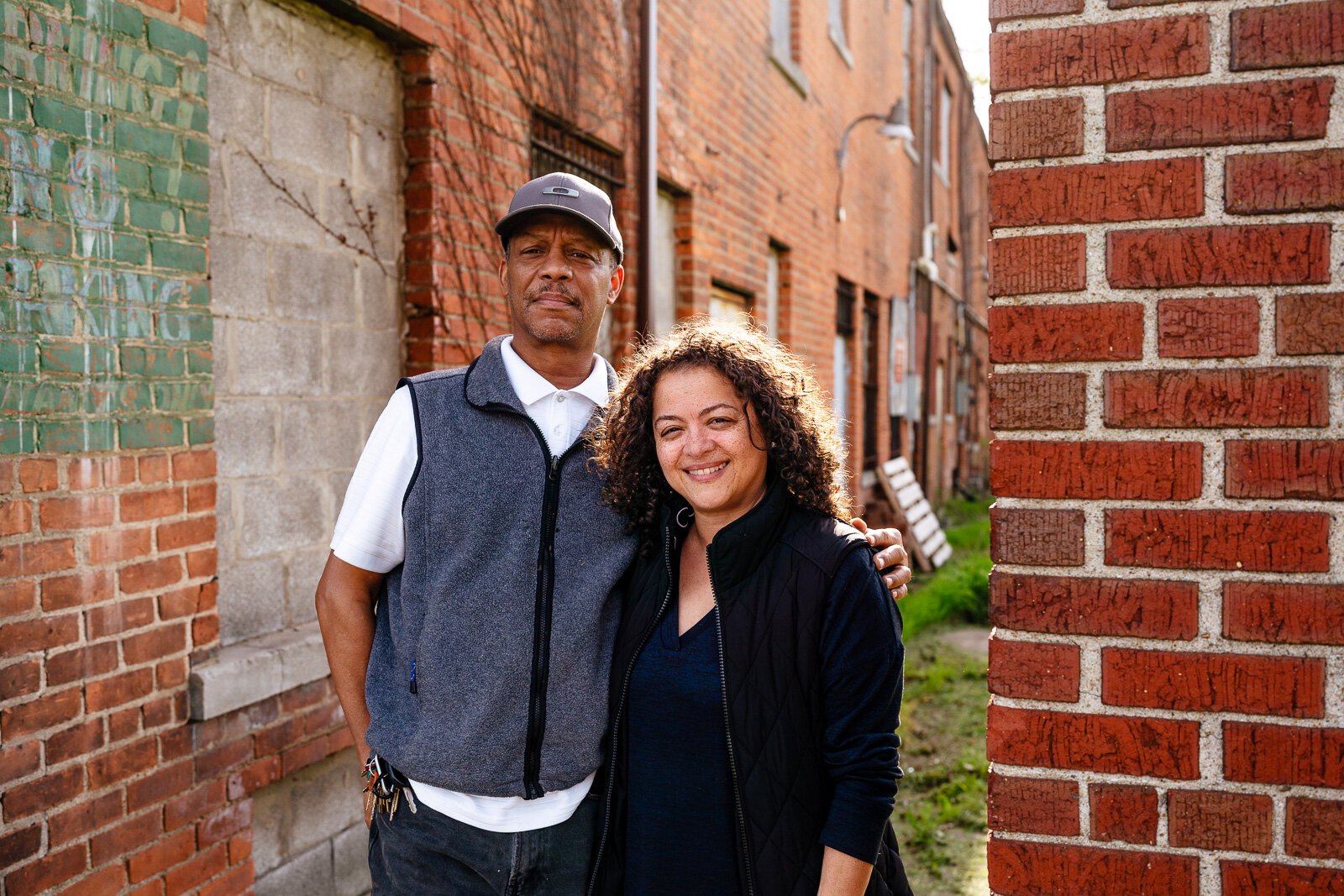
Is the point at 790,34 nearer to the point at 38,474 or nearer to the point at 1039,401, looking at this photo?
the point at 38,474

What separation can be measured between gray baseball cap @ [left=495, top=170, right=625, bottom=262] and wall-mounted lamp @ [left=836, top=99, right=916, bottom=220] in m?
7.62

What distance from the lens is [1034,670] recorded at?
5.04 ft

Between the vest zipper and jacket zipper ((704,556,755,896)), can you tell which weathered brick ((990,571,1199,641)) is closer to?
jacket zipper ((704,556,755,896))

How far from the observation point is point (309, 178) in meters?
3.36

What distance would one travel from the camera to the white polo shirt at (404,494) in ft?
6.82

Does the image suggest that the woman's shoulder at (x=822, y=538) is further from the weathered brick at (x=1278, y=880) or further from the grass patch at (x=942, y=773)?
the grass patch at (x=942, y=773)

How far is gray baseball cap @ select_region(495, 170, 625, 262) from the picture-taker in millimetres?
2322

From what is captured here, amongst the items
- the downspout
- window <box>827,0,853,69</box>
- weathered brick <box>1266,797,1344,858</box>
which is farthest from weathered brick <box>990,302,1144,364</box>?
window <box>827,0,853,69</box>

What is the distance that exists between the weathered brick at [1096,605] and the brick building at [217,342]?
208 centimetres

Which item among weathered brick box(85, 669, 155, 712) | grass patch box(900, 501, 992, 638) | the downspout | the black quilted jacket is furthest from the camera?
grass patch box(900, 501, 992, 638)

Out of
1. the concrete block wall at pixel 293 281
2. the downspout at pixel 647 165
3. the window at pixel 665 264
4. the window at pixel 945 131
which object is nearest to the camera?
the concrete block wall at pixel 293 281

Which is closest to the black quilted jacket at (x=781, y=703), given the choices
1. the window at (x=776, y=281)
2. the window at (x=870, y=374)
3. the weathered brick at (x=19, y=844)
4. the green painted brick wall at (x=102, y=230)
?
the weathered brick at (x=19, y=844)

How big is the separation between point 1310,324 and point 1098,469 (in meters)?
0.33

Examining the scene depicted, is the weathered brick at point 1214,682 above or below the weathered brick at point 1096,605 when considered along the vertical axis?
below
